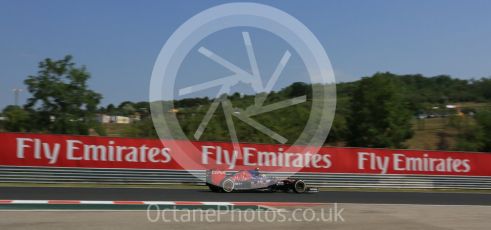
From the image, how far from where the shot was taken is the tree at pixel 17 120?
47.2 m

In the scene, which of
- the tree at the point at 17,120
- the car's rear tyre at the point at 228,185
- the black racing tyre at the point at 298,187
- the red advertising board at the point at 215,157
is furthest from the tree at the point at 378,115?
the car's rear tyre at the point at 228,185

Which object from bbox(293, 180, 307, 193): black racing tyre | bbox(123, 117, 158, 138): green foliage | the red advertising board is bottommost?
bbox(293, 180, 307, 193): black racing tyre

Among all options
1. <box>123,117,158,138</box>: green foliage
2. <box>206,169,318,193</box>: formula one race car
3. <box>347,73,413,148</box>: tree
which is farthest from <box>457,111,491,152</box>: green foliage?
<box>206,169,318,193</box>: formula one race car

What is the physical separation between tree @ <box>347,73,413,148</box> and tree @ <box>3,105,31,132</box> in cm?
3564

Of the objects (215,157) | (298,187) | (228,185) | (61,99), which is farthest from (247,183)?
(61,99)

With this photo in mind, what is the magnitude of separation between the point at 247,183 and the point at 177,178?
447cm

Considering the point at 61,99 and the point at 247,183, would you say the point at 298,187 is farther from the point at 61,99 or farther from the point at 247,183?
the point at 61,99

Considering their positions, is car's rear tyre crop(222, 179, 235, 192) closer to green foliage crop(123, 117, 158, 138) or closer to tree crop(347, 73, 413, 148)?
green foliage crop(123, 117, 158, 138)

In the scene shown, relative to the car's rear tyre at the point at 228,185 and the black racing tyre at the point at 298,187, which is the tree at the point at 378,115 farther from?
the car's rear tyre at the point at 228,185

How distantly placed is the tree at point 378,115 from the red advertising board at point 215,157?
35.5 meters

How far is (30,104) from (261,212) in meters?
39.8

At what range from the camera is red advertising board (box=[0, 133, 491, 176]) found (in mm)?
19859

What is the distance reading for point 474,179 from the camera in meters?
27.0

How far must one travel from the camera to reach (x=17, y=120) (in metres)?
48.5
